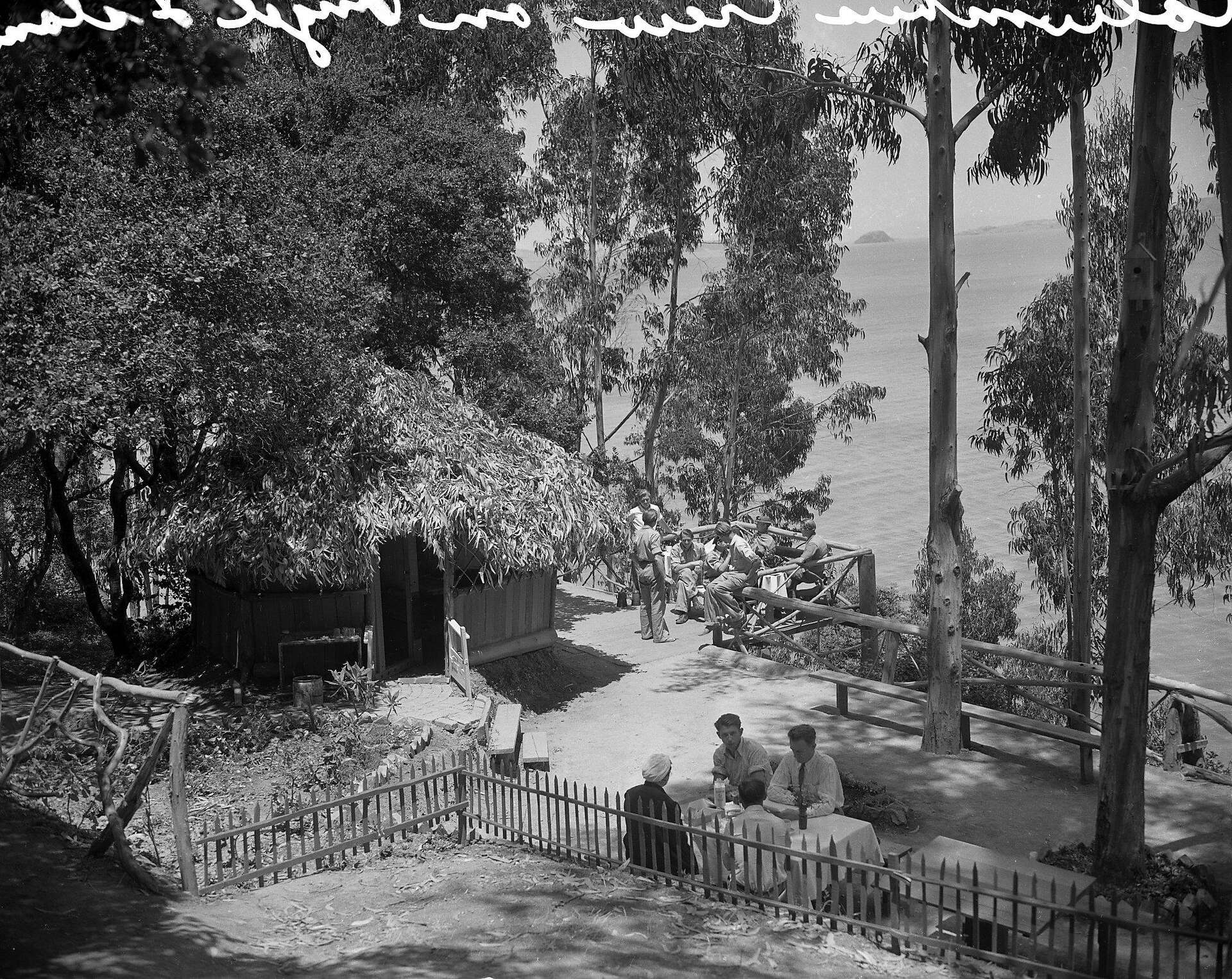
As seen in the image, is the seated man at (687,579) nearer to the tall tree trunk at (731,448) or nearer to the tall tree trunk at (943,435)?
the tall tree trunk at (943,435)

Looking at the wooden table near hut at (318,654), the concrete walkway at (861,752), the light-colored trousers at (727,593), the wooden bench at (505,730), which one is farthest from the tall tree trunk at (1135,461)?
the wooden table near hut at (318,654)

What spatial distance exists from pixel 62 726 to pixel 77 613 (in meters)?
13.7

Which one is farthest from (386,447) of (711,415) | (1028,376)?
(711,415)

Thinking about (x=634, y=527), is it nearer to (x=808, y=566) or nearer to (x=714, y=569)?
(x=714, y=569)

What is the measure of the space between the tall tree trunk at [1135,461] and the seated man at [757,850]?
10.3 feet

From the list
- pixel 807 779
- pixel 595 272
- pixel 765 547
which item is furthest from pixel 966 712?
pixel 595 272

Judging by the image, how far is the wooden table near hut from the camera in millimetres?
13656

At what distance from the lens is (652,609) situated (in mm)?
17703

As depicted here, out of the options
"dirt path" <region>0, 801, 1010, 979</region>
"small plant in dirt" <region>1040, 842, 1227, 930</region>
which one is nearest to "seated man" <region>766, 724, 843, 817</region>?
"dirt path" <region>0, 801, 1010, 979</region>

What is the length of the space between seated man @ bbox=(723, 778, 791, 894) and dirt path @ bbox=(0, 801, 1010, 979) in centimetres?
23

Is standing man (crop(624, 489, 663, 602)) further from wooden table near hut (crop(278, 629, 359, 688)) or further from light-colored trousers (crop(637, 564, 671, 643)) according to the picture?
wooden table near hut (crop(278, 629, 359, 688))

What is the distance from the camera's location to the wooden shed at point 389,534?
12.9 metres

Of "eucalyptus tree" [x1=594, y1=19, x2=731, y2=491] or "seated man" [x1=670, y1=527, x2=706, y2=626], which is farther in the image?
"seated man" [x1=670, y1=527, x2=706, y2=626]

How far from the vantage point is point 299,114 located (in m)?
18.2
